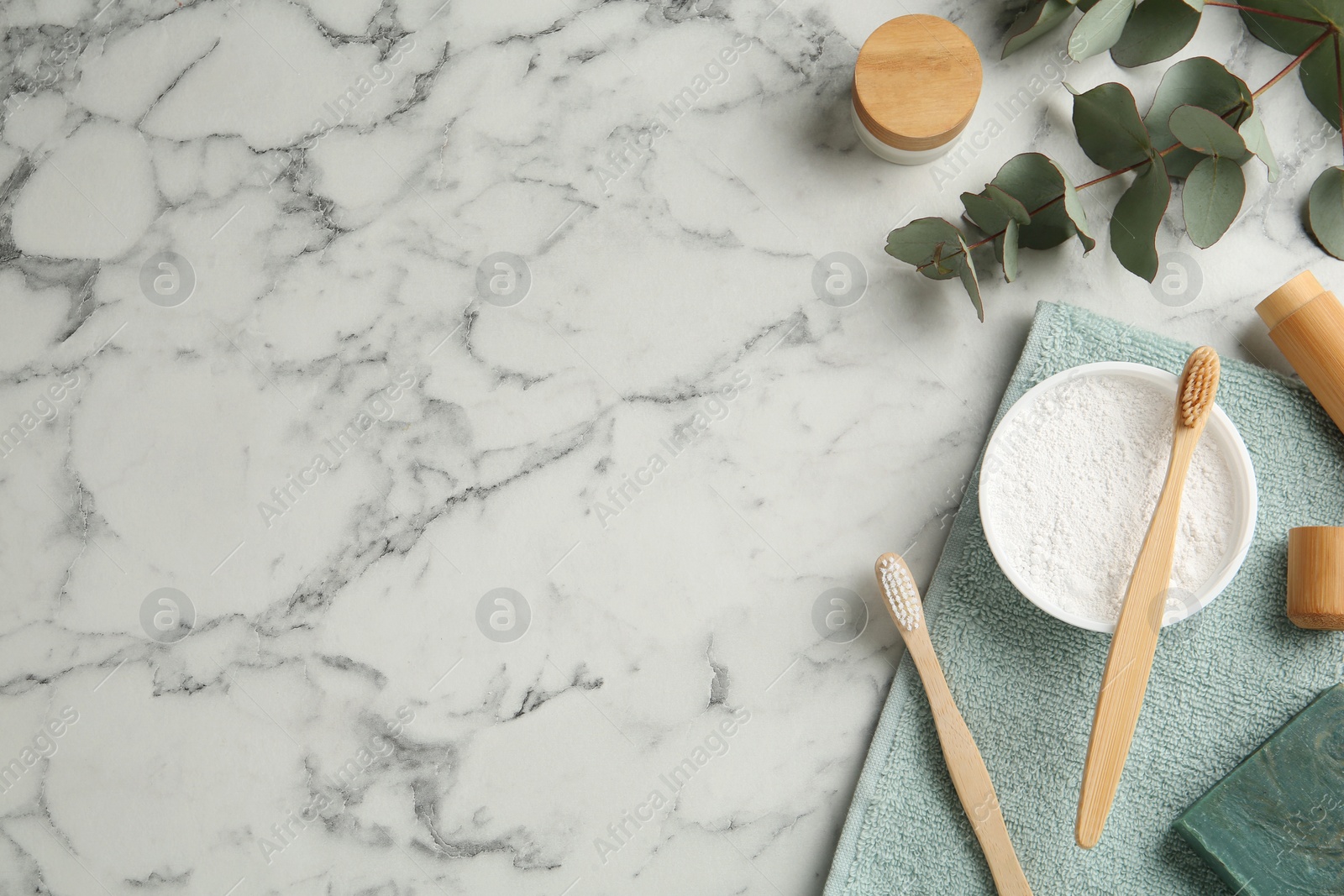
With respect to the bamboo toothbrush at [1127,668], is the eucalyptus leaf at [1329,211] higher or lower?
higher

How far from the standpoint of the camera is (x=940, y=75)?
646mm

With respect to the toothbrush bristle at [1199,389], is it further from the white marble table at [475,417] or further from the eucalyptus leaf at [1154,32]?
the eucalyptus leaf at [1154,32]

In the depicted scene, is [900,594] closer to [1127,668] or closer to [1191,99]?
[1127,668]

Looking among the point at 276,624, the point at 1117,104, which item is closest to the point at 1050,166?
Answer: the point at 1117,104

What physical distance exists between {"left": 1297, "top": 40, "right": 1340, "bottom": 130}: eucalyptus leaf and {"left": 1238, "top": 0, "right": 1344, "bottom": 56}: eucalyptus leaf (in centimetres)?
1

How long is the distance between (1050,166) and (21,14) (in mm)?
872

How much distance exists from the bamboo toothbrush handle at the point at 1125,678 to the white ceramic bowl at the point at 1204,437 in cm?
2

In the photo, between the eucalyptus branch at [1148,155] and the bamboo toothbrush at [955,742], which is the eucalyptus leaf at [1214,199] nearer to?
the eucalyptus branch at [1148,155]

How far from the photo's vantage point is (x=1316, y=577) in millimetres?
613

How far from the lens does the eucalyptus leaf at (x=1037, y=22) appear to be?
2.11 ft

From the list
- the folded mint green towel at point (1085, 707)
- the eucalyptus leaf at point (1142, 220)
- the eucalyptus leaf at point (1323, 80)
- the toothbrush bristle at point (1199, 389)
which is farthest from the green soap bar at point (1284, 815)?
the eucalyptus leaf at point (1323, 80)

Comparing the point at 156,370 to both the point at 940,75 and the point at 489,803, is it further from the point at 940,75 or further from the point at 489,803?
the point at 940,75

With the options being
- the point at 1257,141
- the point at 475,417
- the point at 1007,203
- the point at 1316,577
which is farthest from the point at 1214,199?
the point at 475,417

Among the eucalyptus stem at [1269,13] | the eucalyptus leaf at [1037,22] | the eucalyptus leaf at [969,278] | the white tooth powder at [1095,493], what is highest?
the eucalyptus leaf at [1037,22]
